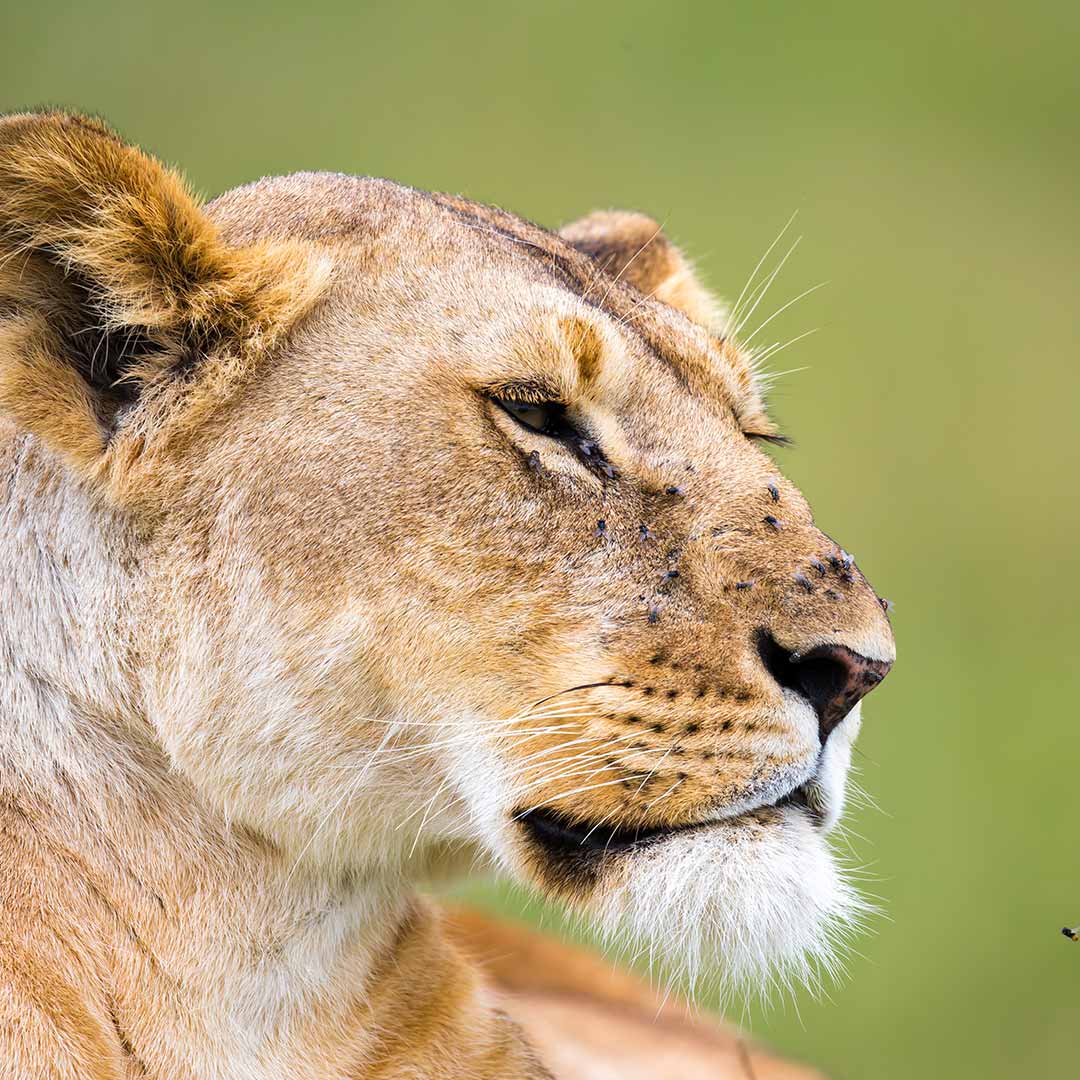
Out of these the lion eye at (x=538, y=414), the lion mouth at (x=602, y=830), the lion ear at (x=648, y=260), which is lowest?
the lion mouth at (x=602, y=830)

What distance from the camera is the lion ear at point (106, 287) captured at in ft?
9.22

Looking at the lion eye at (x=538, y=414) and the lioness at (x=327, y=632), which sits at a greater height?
the lion eye at (x=538, y=414)

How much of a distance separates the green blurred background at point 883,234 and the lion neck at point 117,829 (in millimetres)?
4016

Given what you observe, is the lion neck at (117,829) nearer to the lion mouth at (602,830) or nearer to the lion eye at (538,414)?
the lion mouth at (602,830)

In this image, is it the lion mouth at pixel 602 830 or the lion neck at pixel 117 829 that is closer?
the lion mouth at pixel 602 830

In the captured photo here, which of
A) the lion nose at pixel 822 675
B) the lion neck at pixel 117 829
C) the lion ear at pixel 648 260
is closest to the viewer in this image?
the lion nose at pixel 822 675

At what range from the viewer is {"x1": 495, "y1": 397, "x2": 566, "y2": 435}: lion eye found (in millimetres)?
2957

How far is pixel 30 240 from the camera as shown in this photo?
286 cm

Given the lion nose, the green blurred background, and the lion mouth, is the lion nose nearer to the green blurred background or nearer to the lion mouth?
the lion mouth

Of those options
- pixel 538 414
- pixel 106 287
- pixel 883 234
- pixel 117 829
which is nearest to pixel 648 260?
pixel 538 414

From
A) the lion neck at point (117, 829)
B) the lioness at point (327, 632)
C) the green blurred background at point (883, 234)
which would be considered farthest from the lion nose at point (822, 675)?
the green blurred background at point (883, 234)

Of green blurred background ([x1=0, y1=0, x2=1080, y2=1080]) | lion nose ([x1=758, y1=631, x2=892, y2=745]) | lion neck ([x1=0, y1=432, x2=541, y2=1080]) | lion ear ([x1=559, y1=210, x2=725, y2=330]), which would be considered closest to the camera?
lion nose ([x1=758, y1=631, x2=892, y2=745])

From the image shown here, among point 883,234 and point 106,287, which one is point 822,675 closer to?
point 106,287

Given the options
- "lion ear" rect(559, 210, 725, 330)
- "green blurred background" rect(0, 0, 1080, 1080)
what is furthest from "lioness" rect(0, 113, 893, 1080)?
"green blurred background" rect(0, 0, 1080, 1080)
